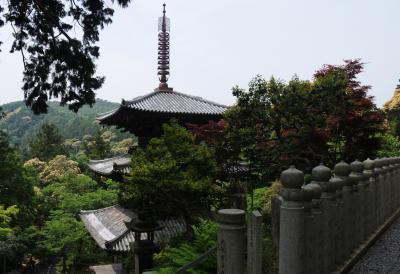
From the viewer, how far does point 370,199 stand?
6.81 metres

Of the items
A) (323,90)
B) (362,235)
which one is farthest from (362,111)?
(362,235)

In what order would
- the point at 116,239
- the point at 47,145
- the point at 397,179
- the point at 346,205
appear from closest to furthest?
the point at 346,205 → the point at 397,179 → the point at 116,239 → the point at 47,145

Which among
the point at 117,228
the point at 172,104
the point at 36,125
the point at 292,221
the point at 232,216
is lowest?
the point at 117,228

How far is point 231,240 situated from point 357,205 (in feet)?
10.6

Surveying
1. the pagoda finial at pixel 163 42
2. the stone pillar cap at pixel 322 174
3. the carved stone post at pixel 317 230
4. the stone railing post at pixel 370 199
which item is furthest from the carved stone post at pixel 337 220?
the pagoda finial at pixel 163 42

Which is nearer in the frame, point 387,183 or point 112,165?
point 387,183

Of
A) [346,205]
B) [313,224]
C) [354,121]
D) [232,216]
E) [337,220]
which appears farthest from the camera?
[354,121]

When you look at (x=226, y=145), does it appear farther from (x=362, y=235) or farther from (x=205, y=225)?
(x=362, y=235)

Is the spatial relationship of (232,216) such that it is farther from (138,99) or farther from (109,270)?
(109,270)

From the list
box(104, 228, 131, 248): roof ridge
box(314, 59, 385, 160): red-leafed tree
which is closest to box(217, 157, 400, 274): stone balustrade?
box(314, 59, 385, 160): red-leafed tree

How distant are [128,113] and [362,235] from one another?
38.9ft

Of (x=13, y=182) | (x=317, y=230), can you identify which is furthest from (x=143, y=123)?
(x=13, y=182)

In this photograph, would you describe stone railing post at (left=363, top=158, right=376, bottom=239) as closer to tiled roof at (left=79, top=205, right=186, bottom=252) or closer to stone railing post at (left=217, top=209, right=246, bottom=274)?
stone railing post at (left=217, top=209, right=246, bottom=274)

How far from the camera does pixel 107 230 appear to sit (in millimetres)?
17406
